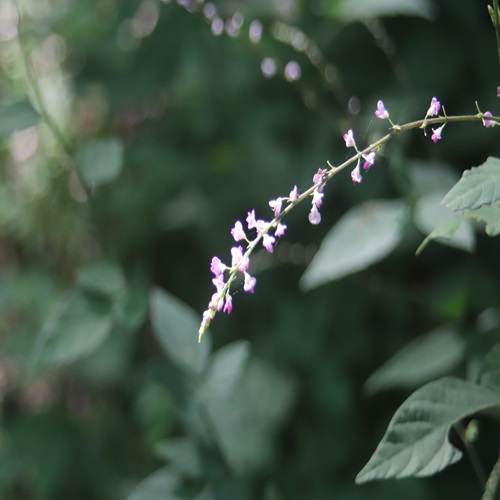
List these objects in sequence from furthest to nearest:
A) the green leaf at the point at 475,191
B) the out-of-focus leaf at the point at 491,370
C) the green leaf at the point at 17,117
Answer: the green leaf at the point at 17,117
the out-of-focus leaf at the point at 491,370
the green leaf at the point at 475,191

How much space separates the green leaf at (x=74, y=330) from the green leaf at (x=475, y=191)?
0.60 meters

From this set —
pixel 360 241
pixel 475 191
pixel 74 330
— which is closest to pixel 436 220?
pixel 360 241

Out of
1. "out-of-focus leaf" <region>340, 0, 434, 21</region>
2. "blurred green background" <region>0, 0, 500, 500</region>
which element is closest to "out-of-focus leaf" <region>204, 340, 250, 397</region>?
"blurred green background" <region>0, 0, 500, 500</region>

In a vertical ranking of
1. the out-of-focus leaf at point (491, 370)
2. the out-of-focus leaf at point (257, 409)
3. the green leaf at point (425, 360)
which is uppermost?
the out-of-focus leaf at point (491, 370)

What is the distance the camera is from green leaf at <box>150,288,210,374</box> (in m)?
1.13

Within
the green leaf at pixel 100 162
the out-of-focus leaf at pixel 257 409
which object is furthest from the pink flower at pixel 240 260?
the out-of-focus leaf at pixel 257 409

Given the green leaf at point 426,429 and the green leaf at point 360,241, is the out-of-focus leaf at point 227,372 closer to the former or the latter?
the green leaf at point 360,241

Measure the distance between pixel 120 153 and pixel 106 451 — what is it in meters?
0.86

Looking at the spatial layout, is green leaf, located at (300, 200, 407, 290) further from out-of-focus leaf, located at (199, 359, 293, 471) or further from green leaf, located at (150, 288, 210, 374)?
out-of-focus leaf, located at (199, 359, 293, 471)

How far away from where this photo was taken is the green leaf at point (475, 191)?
2.24 ft

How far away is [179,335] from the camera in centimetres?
114

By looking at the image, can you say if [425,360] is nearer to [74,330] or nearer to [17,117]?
[74,330]

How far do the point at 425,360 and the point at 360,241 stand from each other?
8.3 inches

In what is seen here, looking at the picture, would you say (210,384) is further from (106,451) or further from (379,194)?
(106,451)
